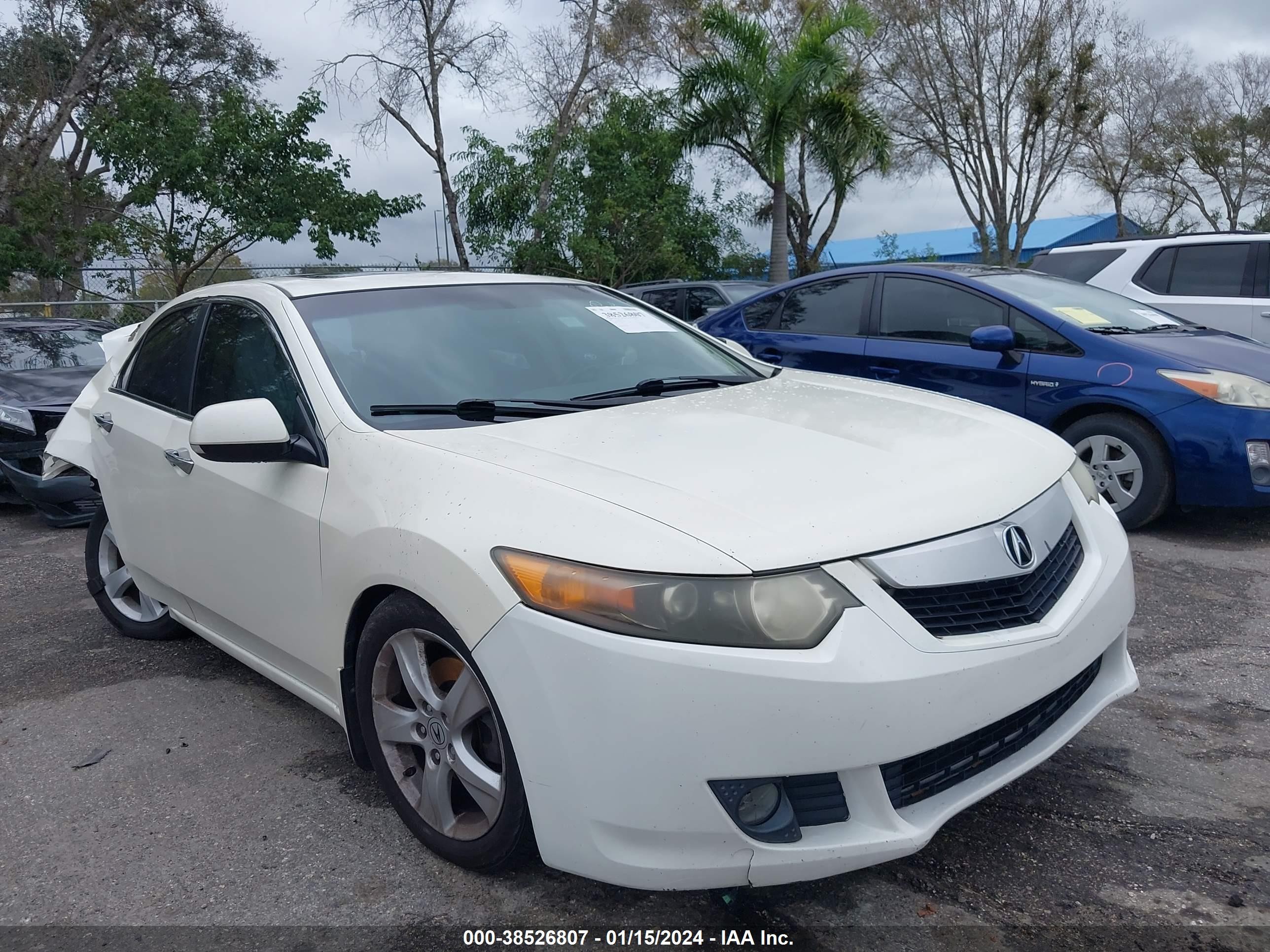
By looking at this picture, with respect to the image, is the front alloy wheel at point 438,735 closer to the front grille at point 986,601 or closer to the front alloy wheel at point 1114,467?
the front grille at point 986,601

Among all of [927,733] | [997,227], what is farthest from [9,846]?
[997,227]

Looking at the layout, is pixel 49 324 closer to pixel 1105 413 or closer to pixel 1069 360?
pixel 1069 360

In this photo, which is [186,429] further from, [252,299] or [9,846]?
[9,846]

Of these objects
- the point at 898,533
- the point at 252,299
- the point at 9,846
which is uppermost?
the point at 252,299

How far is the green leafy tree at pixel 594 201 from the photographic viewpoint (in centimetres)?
1886

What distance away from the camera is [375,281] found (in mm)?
3529

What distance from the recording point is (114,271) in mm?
16109

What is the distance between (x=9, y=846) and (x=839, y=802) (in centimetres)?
228

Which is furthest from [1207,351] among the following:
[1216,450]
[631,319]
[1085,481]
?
[631,319]

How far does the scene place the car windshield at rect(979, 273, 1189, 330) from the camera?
5.79 metres

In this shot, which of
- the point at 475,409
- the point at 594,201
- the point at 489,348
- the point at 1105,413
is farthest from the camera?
the point at 594,201

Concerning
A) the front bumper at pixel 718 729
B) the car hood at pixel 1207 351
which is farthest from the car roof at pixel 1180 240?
the front bumper at pixel 718 729

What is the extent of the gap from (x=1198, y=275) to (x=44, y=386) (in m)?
8.94

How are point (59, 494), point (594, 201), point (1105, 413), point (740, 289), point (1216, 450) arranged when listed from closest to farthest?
point (1216, 450) → point (1105, 413) → point (59, 494) → point (740, 289) → point (594, 201)
